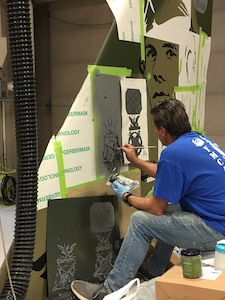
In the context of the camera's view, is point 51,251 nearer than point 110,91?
Yes

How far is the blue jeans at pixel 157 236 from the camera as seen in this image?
2271mm

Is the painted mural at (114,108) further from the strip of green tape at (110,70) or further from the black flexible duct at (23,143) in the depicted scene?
the black flexible duct at (23,143)

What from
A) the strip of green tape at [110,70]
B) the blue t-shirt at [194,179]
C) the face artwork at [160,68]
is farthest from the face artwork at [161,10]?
the blue t-shirt at [194,179]

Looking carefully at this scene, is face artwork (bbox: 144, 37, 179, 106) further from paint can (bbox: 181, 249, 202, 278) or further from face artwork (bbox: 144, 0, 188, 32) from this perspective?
paint can (bbox: 181, 249, 202, 278)

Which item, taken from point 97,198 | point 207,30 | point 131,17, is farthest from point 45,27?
point 97,198

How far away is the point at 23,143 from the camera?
189 centimetres

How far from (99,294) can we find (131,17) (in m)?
1.74

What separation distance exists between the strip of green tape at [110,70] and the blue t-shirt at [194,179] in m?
0.65

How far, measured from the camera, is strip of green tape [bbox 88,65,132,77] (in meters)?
2.50

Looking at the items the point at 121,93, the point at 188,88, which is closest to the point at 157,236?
the point at 121,93

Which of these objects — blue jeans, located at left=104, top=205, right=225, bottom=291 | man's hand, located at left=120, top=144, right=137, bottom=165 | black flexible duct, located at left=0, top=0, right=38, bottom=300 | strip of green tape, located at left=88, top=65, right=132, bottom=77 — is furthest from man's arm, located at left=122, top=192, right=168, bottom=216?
strip of green tape, located at left=88, top=65, right=132, bottom=77

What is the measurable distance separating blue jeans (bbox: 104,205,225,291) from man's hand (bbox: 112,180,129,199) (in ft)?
0.78

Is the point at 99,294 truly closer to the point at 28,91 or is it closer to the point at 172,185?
the point at 172,185

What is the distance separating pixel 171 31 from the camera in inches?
134
